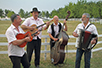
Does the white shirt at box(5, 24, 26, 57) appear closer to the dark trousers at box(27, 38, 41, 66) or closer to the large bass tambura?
the dark trousers at box(27, 38, 41, 66)

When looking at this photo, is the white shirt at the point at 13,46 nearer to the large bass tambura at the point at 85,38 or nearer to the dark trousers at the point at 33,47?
the dark trousers at the point at 33,47

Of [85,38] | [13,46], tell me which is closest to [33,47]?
[13,46]

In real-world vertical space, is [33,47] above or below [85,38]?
below

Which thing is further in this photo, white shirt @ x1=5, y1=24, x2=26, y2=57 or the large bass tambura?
the large bass tambura

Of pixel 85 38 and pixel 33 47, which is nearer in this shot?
pixel 85 38

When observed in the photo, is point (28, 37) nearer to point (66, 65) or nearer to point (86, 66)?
point (86, 66)

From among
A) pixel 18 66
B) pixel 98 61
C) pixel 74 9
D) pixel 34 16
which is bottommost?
pixel 98 61

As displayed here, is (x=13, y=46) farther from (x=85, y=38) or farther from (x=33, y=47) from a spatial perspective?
(x=85, y=38)

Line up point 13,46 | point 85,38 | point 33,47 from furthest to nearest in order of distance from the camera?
point 33,47 → point 85,38 → point 13,46

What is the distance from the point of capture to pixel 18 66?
2881mm

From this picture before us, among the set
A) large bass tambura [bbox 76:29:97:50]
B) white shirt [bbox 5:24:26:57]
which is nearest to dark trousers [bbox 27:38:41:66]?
white shirt [bbox 5:24:26:57]

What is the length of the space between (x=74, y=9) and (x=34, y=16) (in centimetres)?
4201

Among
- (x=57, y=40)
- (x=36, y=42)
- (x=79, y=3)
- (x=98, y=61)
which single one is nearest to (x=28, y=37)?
(x=36, y=42)

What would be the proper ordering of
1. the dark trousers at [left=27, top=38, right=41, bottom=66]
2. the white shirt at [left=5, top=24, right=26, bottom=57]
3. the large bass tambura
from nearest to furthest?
the white shirt at [left=5, top=24, right=26, bottom=57]
the large bass tambura
the dark trousers at [left=27, top=38, right=41, bottom=66]
